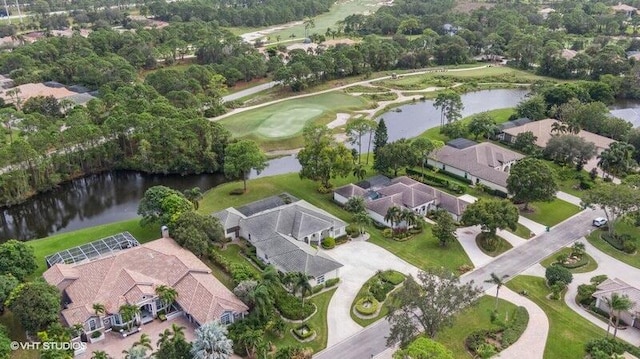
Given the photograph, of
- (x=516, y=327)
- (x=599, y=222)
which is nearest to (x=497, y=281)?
(x=516, y=327)

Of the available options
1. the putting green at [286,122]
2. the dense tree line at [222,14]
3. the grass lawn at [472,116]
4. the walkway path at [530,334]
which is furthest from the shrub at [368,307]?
the dense tree line at [222,14]

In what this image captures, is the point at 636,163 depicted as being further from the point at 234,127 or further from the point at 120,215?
the point at 120,215

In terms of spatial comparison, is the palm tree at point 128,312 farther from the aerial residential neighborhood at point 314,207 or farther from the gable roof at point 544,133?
the gable roof at point 544,133

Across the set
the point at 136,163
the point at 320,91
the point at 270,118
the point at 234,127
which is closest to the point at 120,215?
the point at 136,163

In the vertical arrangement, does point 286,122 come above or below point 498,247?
above

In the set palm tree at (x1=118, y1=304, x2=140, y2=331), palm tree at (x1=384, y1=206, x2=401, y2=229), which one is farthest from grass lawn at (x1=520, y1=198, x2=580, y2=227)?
palm tree at (x1=118, y1=304, x2=140, y2=331)

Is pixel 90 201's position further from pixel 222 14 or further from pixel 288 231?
pixel 222 14

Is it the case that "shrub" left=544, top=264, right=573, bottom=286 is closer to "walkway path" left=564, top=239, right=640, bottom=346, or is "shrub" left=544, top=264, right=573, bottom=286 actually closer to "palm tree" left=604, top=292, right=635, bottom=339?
"walkway path" left=564, top=239, right=640, bottom=346
